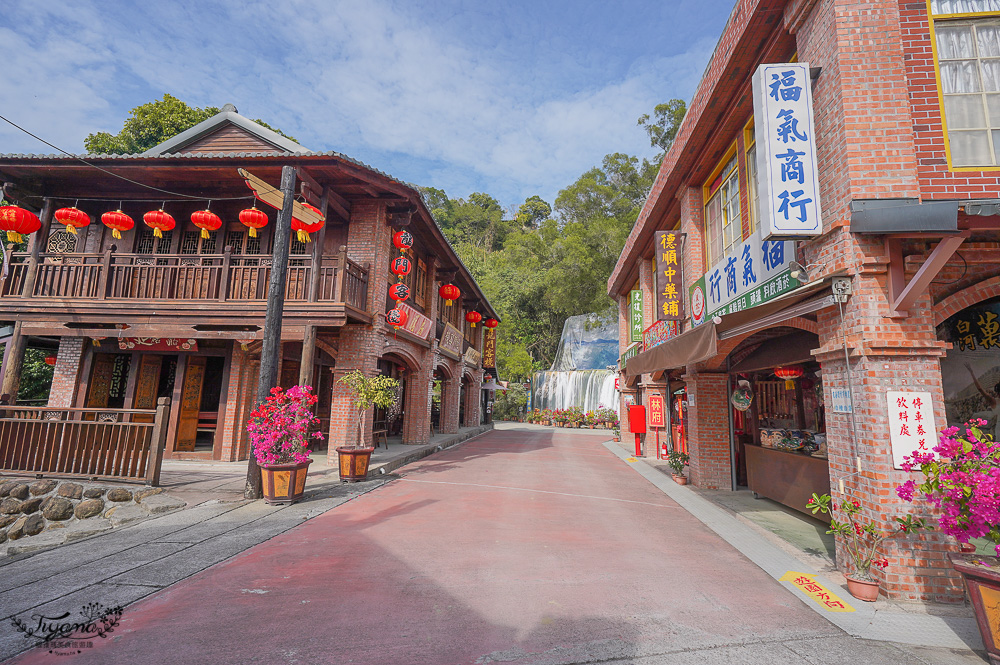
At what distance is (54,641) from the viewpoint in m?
3.03

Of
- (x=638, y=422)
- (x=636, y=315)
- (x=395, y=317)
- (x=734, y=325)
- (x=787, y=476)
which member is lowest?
(x=787, y=476)

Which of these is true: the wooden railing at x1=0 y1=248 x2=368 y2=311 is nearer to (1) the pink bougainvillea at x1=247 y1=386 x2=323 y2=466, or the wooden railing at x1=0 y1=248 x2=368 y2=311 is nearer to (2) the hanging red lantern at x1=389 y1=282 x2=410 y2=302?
(2) the hanging red lantern at x1=389 y1=282 x2=410 y2=302

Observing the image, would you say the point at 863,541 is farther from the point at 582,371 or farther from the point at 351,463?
the point at 582,371

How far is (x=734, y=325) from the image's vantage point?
6.09m

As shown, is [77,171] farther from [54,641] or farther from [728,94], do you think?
[728,94]

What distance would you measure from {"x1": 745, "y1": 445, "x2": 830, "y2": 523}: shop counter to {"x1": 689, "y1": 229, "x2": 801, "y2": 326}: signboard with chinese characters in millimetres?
2383

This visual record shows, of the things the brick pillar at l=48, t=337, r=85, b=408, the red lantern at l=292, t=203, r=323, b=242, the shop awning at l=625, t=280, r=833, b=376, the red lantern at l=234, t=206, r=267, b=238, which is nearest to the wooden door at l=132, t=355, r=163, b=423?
the brick pillar at l=48, t=337, r=85, b=408

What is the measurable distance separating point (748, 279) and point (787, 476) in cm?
316

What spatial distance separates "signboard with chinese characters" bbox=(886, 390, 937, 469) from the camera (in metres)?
3.99

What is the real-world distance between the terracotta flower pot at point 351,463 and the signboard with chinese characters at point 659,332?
678 cm

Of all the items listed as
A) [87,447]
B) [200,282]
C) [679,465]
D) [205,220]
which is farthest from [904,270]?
[200,282]

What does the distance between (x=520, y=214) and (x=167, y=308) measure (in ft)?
164

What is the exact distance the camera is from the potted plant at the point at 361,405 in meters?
8.57

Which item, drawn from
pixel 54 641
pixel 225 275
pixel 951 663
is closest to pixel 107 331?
pixel 225 275
